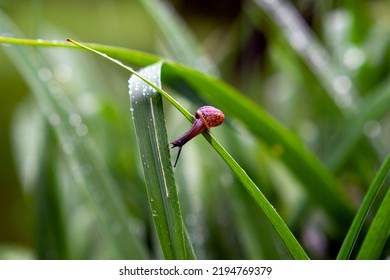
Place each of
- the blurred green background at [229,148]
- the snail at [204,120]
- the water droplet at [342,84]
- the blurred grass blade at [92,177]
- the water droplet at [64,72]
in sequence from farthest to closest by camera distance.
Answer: the water droplet at [64,72] → the water droplet at [342,84] → the blurred green background at [229,148] → the blurred grass blade at [92,177] → the snail at [204,120]

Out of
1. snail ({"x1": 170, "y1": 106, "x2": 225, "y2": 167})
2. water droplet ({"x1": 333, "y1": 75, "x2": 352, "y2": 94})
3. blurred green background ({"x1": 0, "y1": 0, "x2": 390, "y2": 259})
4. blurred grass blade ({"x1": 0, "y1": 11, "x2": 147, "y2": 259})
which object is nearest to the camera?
snail ({"x1": 170, "y1": 106, "x2": 225, "y2": 167})

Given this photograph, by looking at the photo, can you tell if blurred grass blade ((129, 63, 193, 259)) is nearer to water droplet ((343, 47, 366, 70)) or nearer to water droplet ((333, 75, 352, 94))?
water droplet ((333, 75, 352, 94))

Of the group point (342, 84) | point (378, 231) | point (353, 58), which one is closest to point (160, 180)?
point (378, 231)

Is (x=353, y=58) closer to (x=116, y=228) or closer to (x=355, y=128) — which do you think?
(x=355, y=128)

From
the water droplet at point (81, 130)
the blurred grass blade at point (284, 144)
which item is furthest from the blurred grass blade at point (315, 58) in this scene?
the water droplet at point (81, 130)

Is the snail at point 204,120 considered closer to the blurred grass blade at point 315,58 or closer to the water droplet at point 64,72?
the blurred grass blade at point 315,58

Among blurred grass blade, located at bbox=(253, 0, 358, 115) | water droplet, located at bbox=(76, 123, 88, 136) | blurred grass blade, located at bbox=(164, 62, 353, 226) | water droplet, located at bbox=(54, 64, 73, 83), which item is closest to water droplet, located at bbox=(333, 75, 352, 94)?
blurred grass blade, located at bbox=(253, 0, 358, 115)
